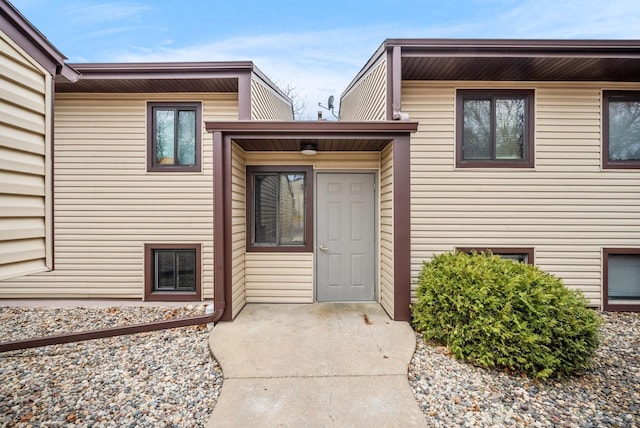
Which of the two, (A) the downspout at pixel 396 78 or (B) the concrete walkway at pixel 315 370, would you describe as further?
(A) the downspout at pixel 396 78

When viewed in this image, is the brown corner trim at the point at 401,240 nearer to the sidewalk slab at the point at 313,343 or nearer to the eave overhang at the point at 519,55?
the sidewalk slab at the point at 313,343

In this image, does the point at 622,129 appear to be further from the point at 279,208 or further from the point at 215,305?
the point at 215,305

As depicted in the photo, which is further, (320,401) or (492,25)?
(492,25)

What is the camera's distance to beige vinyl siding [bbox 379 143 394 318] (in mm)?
4430

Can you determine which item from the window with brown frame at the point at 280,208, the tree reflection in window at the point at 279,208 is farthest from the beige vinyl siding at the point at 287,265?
the tree reflection in window at the point at 279,208

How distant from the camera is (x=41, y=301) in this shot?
5340mm

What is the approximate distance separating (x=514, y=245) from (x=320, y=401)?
417cm

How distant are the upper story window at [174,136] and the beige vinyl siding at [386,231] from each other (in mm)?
3214

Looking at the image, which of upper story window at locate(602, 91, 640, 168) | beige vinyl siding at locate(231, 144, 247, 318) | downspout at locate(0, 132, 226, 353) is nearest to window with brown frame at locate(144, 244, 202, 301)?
beige vinyl siding at locate(231, 144, 247, 318)

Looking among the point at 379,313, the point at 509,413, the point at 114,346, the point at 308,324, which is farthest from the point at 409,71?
the point at 114,346

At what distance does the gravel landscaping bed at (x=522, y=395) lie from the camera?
8.23ft

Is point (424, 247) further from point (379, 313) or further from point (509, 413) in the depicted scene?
point (509, 413)

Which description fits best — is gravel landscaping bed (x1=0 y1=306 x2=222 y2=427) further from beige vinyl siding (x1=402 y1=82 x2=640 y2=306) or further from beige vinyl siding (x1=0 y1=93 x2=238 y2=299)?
beige vinyl siding (x1=402 y1=82 x2=640 y2=306)

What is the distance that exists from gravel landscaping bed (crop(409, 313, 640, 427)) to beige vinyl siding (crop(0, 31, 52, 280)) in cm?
349
